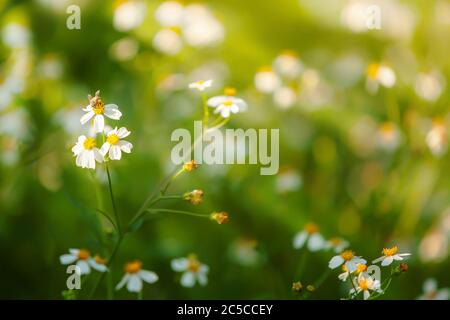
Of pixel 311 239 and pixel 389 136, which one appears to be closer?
pixel 311 239

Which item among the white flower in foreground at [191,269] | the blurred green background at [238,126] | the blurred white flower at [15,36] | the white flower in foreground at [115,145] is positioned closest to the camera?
the white flower in foreground at [115,145]

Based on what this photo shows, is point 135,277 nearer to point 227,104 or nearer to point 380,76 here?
point 227,104

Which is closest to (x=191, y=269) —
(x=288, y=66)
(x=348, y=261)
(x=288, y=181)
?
(x=348, y=261)

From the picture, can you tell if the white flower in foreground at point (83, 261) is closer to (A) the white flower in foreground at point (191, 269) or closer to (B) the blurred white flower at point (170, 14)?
(A) the white flower in foreground at point (191, 269)

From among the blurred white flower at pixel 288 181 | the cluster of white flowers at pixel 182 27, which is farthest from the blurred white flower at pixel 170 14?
the blurred white flower at pixel 288 181

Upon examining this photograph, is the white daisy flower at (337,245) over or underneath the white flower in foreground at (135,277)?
over

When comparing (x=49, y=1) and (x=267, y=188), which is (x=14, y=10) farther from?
(x=267, y=188)
